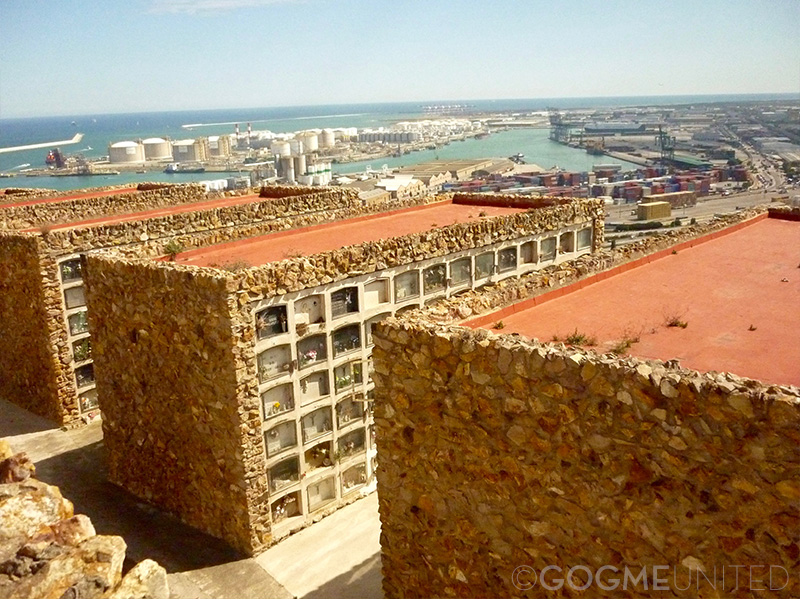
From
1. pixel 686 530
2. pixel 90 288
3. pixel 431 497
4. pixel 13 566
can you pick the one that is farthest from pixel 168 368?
pixel 686 530

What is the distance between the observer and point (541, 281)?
9.46 metres

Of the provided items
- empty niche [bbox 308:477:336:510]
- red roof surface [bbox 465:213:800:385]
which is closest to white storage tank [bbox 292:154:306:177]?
empty niche [bbox 308:477:336:510]

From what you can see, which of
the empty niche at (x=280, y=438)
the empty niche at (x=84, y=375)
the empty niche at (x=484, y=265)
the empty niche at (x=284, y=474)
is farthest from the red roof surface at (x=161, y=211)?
the empty niche at (x=284, y=474)

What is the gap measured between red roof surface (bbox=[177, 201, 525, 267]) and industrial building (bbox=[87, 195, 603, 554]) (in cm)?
9

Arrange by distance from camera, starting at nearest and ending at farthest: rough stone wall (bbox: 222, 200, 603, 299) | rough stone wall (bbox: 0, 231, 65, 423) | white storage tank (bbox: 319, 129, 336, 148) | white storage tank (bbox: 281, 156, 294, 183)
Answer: rough stone wall (bbox: 222, 200, 603, 299) < rough stone wall (bbox: 0, 231, 65, 423) < white storage tank (bbox: 281, 156, 294, 183) < white storage tank (bbox: 319, 129, 336, 148)

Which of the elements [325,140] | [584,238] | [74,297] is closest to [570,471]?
[584,238]

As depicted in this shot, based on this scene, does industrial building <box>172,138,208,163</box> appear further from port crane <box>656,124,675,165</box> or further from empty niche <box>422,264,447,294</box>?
empty niche <box>422,264,447,294</box>

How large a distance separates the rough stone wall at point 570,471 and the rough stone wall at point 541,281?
79 centimetres

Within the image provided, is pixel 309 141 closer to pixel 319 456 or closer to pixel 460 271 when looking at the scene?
pixel 460 271

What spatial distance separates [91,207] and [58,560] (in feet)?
61.2

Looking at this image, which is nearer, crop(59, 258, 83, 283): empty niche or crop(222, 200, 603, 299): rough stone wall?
crop(222, 200, 603, 299): rough stone wall

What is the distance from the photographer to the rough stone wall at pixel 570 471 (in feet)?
18.3

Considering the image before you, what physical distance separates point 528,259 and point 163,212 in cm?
1231

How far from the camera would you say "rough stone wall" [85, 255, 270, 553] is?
39.9 feet
